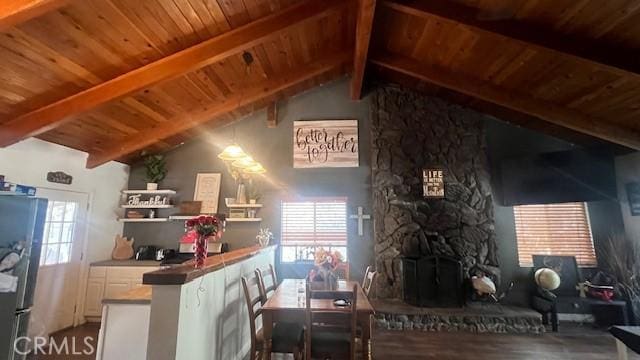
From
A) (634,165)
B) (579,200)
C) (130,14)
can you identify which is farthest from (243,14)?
(634,165)

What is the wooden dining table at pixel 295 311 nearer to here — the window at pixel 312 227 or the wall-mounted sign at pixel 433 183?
the window at pixel 312 227

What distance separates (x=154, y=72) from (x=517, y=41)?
3.97m

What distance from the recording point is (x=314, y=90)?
18.3 feet

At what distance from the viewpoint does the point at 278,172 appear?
533cm

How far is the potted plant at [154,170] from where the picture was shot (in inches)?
205

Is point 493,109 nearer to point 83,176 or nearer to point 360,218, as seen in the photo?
point 360,218

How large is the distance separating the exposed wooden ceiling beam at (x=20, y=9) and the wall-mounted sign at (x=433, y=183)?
16.2 ft

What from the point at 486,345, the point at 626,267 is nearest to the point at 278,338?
the point at 486,345

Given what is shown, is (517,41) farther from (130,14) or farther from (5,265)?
(5,265)

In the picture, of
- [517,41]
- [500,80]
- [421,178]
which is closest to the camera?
[517,41]

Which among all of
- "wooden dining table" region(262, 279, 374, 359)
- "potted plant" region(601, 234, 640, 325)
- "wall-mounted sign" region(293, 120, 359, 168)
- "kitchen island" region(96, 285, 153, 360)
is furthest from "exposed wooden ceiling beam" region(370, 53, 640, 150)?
"kitchen island" region(96, 285, 153, 360)

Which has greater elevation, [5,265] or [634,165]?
[634,165]

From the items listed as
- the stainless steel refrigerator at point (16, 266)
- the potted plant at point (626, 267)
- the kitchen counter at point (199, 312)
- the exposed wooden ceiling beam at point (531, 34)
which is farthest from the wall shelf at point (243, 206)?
the potted plant at point (626, 267)

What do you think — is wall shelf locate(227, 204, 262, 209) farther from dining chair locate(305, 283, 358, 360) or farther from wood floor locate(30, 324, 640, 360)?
dining chair locate(305, 283, 358, 360)
